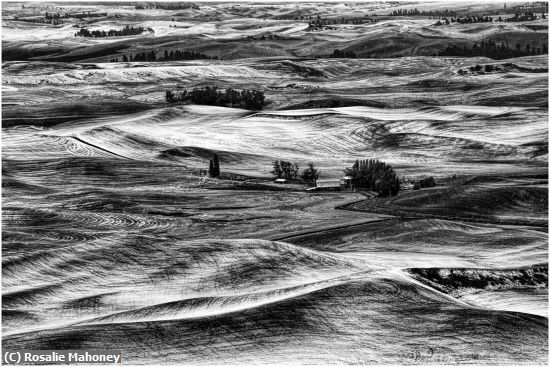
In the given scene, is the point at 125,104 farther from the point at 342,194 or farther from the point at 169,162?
the point at 342,194

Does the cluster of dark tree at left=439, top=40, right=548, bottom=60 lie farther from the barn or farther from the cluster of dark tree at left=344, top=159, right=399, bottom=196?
the barn


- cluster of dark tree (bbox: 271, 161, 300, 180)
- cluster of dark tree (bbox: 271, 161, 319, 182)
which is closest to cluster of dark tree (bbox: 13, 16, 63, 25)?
cluster of dark tree (bbox: 271, 161, 300, 180)

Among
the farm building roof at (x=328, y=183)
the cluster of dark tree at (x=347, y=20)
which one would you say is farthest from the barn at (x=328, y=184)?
the cluster of dark tree at (x=347, y=20)

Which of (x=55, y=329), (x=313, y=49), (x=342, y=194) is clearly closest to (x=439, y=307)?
(x=55, y=329)

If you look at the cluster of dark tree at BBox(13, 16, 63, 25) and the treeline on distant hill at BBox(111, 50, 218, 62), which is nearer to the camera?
the treeline on distant hill at BBox(111, 50, 218, 62)

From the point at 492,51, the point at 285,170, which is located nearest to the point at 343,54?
the point at 492,51

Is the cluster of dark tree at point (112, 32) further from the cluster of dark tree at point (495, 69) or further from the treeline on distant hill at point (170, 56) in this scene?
the cluster of dark tree at point (495, 69)
